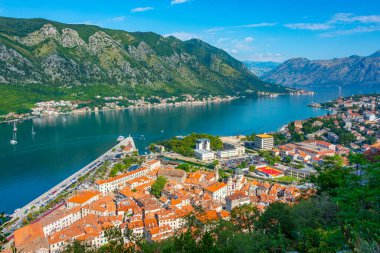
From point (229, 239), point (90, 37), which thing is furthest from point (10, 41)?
point (229, 239)

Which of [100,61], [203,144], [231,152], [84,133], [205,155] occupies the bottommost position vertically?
[205,155]

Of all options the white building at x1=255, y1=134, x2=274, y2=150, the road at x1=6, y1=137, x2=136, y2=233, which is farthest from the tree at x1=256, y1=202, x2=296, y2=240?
the white building at x1=255, y1=134, x2=274, y2=150

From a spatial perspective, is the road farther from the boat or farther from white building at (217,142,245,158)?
white building at (217,142,245,158)

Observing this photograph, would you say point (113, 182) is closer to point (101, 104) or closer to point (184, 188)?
point (184, 188)

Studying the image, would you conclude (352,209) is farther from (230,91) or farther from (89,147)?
(230,91)

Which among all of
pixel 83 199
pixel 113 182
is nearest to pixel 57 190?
pixel 113 182

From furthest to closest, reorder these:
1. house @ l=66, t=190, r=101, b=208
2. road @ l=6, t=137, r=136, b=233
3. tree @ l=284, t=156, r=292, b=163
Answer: tree @ l=284, t=156, r=292, b=163
house @ l=66, t=190, r=101, b=208
road @ l=6, t=137, r=136, b=233

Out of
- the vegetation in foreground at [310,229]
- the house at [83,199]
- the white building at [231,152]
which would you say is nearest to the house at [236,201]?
the vegetation in foreground at [310,229]
